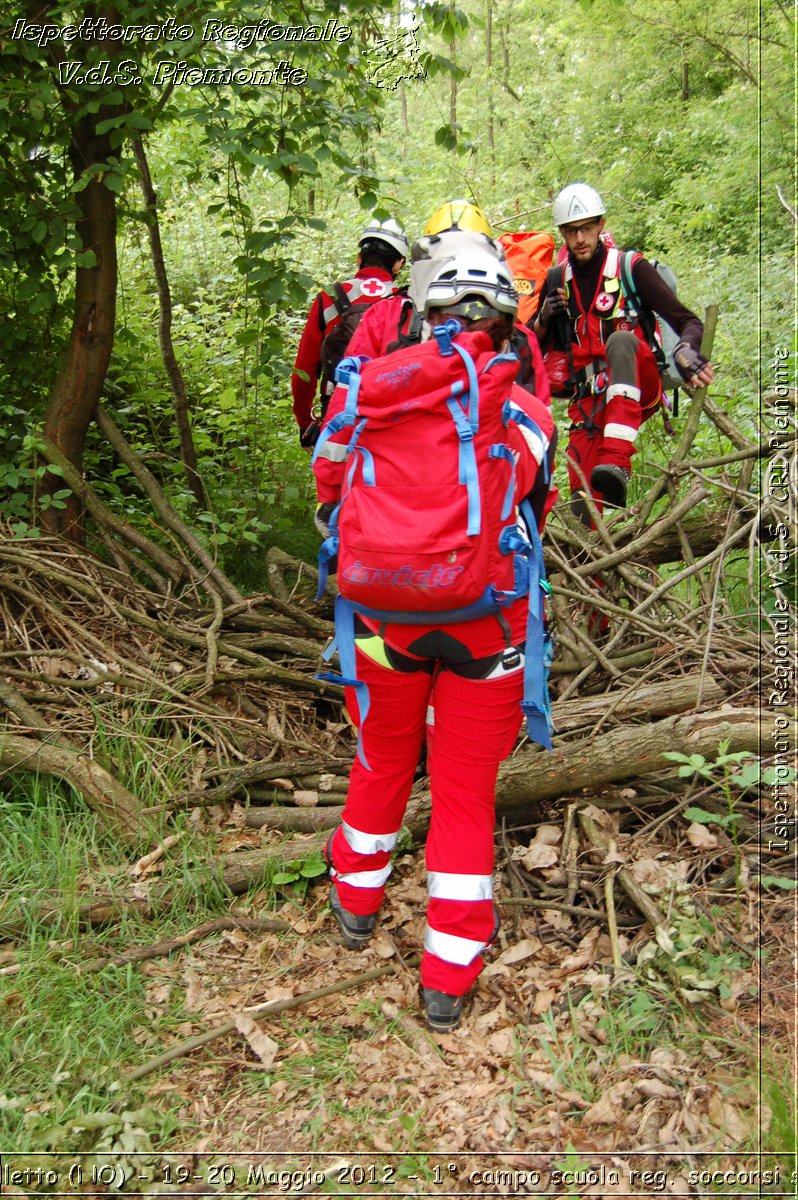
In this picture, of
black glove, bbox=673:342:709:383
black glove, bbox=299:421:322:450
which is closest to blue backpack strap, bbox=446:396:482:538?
black glove, bbox=673:342:709:383

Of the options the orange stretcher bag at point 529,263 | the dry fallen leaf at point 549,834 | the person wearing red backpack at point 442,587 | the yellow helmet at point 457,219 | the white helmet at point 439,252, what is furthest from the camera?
the orange stretcher bag at point 529,263

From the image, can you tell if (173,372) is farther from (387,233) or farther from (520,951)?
(520,951)

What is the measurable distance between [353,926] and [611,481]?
8.33 ft

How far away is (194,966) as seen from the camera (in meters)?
3.29

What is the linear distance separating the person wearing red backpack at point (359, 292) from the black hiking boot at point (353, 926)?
9.21 ft

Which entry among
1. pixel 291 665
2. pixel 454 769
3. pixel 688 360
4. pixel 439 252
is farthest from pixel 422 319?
pixel 291 665

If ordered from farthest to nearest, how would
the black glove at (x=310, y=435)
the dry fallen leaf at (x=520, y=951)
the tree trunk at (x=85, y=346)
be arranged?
the black glove at (x=310, y=435), the tree trunk at (x=85, y=346), the dry fallen leaf at (x=520, y=951)

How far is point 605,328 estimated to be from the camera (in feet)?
16.0

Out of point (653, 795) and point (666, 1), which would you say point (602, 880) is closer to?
point (653, 795)

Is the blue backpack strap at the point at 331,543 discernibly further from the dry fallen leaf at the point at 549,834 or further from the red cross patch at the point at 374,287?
the red cross patch at the point at 374,287

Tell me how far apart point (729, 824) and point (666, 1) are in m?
11.3

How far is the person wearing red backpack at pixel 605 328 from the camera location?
4676mm

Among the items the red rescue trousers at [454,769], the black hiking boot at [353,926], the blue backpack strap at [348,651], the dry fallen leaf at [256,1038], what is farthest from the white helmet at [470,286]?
the dry fallen leaf at [256,1038]

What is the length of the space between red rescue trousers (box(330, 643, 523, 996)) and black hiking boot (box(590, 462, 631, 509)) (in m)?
2.04
